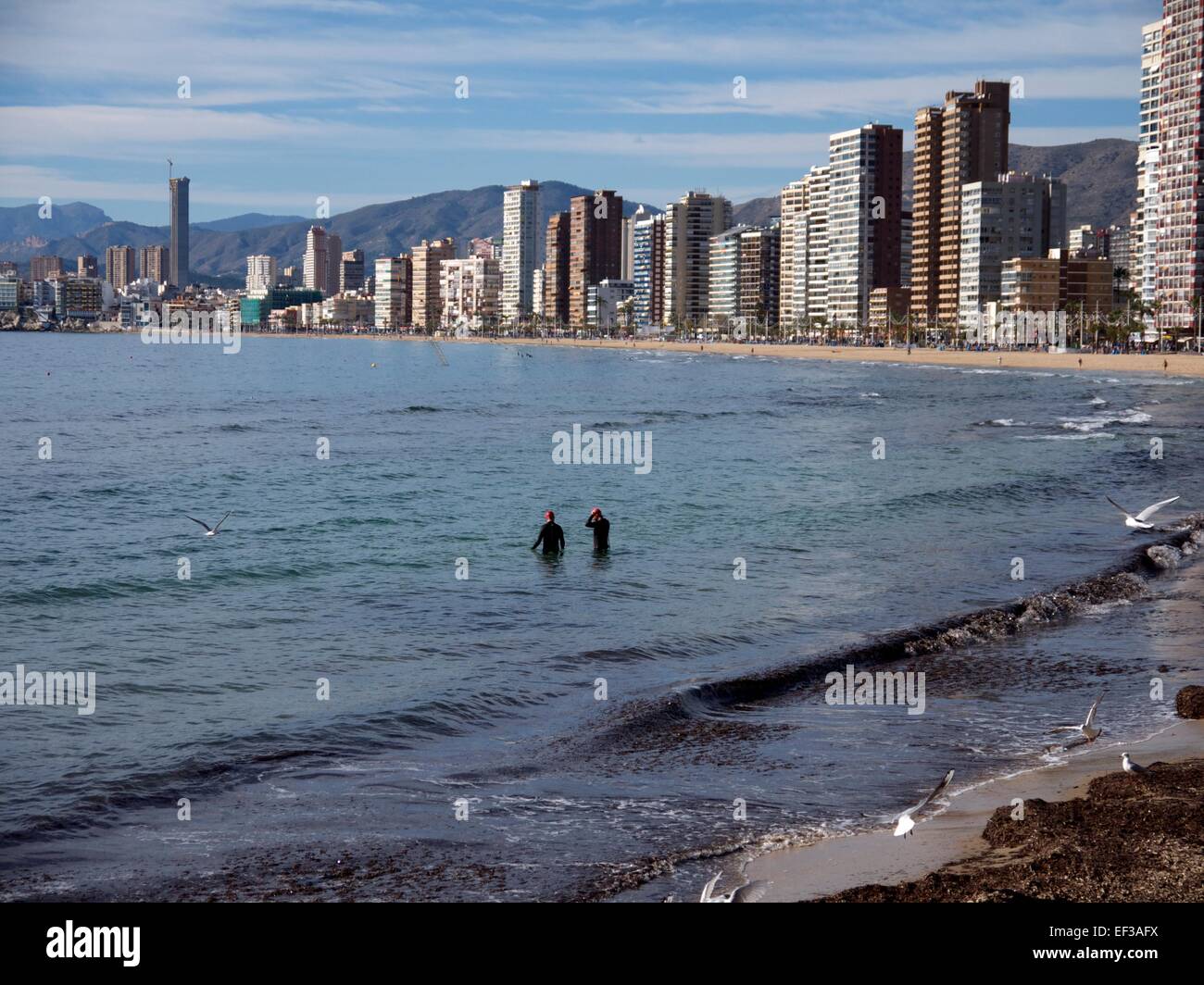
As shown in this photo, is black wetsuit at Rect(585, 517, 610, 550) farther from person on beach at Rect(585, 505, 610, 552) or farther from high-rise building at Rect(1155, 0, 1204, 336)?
high-rise building at Rect(1155, 0, 1204, 336)

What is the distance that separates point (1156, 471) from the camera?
159ft

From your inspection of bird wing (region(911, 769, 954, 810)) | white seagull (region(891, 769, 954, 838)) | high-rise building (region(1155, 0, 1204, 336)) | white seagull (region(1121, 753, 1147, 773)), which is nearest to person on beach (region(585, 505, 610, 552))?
white seagull (region(891, 769, 954, 838))

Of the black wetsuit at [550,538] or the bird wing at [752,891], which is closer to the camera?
the bird wing at [752,891]

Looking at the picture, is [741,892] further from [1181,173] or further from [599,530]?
[1181,173]

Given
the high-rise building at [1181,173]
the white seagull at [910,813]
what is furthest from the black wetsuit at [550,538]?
the high-rise building at [1181,173]

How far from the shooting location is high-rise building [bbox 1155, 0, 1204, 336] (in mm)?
173375

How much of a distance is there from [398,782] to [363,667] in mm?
5020

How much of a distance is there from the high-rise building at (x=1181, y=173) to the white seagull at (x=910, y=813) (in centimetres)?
17209

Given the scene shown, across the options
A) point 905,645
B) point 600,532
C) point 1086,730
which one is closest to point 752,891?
point 1086,730

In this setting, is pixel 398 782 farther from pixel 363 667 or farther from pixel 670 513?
pixel 670 513

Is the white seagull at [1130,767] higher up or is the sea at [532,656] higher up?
the white seagull at [1130,767]

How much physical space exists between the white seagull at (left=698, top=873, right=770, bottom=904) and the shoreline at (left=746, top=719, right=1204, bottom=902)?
0.27 feet

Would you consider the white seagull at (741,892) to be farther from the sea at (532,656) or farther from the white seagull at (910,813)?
the white seagull at (910,813)

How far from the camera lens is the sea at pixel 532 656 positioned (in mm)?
11570
